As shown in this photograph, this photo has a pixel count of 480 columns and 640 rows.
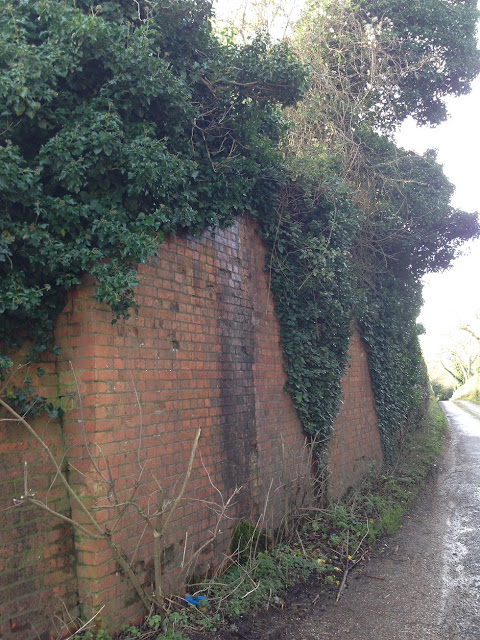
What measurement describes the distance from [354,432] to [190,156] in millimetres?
5788

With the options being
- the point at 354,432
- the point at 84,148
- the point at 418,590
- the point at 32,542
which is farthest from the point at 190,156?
the point at 354,432

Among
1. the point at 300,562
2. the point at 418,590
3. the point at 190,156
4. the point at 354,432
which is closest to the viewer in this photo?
the point at 190,156

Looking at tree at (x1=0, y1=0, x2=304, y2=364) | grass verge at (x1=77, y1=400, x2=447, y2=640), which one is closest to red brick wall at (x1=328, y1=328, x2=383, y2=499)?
grass verge at (x1=77, y1=400, x2=447, y2=640)

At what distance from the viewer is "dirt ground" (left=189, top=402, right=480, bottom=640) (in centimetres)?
424

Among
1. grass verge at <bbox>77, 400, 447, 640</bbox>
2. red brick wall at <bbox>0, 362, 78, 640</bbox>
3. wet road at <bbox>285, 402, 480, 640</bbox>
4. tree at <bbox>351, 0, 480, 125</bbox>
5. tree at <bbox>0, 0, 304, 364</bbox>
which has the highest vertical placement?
tree at <bbox>351, 0, 480, 125</bbox>

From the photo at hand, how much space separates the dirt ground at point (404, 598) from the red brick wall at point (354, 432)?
3.61ft

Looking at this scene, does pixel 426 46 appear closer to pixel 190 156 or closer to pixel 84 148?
pixel 190 156

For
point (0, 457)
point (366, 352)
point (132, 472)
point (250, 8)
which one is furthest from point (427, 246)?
point (0, 457)

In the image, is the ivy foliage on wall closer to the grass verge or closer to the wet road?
the grass verge

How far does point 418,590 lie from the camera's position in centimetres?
515

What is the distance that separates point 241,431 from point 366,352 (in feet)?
16.6

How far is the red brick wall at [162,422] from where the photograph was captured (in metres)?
3.46

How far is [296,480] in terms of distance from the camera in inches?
247

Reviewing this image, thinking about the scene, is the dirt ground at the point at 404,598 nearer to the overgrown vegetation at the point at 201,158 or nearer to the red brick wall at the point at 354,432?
the overgrown vegetation at the point at 201,158
